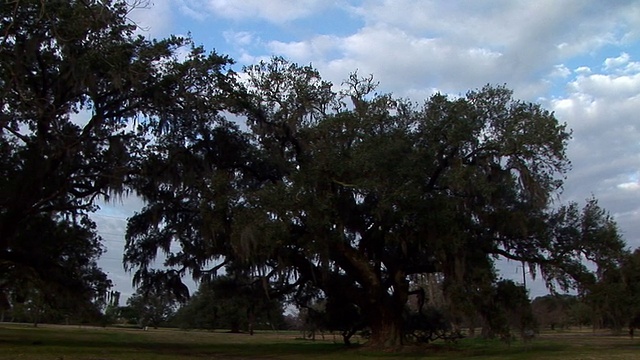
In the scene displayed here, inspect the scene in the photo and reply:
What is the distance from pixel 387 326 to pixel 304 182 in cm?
768

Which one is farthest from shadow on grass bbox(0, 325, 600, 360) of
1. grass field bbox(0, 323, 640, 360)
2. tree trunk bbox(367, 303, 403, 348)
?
tree trunk bbox(367, 303, 403, 348)

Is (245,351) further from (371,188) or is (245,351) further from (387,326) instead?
(371,188)

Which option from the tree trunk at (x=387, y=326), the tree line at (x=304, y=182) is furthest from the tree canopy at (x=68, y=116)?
the tree trunk at (x=387, y=326)

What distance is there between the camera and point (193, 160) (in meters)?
23.5

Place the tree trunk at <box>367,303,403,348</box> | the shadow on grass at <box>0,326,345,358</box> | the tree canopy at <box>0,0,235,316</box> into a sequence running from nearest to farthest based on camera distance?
the tree canopy at <box>0,0,235,316</box>, the shadow on grass at <box>0,326,345,358</box>, the tree trunk at <box>367,303,403,348</box>

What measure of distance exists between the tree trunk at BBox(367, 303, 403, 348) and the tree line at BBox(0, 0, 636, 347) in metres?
0.06

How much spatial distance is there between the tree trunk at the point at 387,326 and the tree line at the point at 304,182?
58mm

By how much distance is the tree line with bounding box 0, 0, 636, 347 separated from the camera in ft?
69.2

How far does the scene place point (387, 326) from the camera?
84.6 feet

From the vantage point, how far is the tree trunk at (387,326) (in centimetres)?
2550

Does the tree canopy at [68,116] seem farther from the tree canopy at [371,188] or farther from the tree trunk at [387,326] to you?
the tree trunk at [387,326]

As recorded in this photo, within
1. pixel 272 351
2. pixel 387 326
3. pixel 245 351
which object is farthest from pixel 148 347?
pixel 387 326

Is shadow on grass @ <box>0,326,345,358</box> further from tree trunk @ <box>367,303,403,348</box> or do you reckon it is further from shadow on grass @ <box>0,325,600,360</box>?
tree trunk @ <box>367,303,403,348</box>

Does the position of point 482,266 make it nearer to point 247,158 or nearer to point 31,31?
point 247,158
